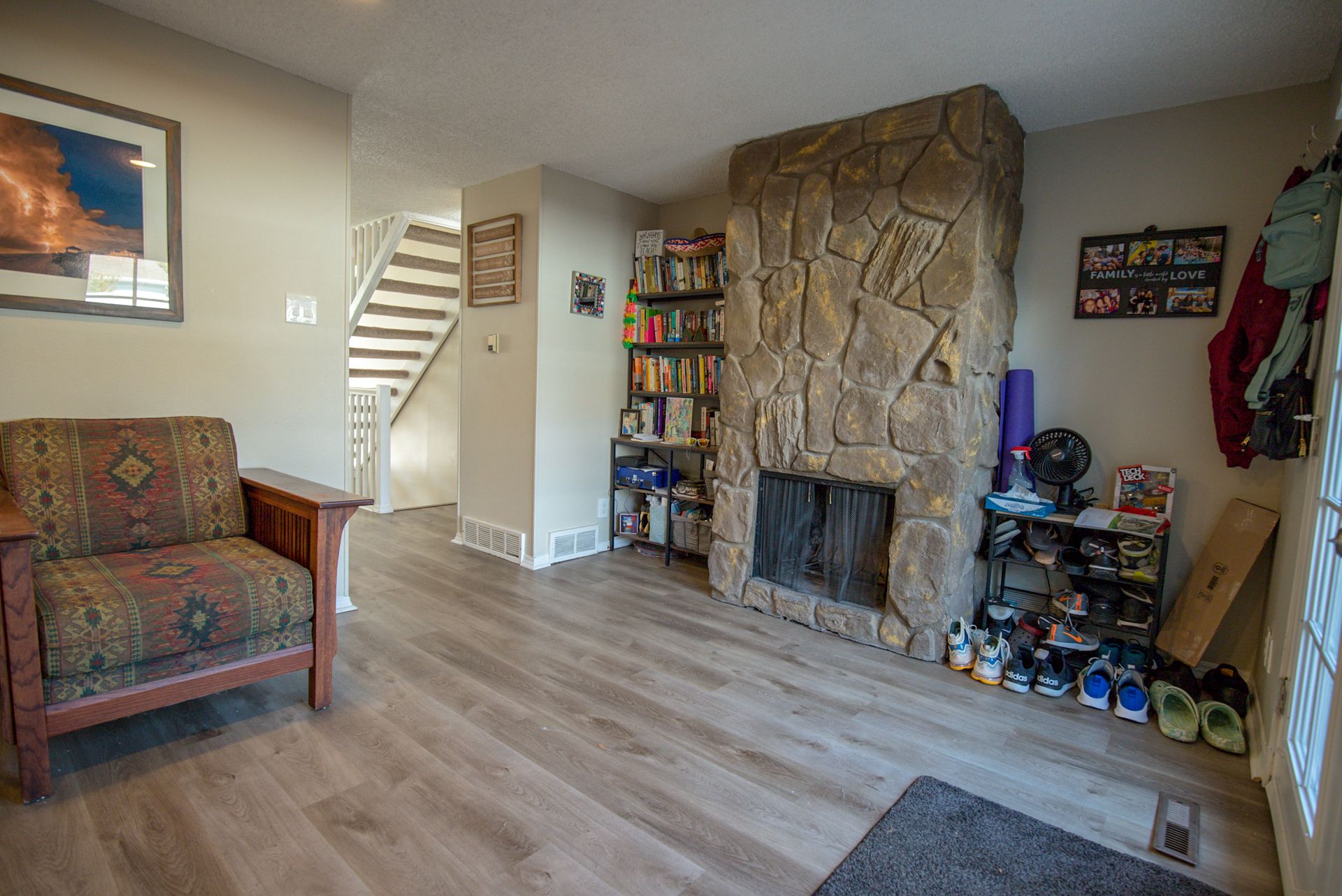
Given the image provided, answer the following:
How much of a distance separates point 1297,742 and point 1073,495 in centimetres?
127

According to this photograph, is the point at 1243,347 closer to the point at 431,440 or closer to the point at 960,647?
the point at 960,647

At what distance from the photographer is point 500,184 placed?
3988 millimetres

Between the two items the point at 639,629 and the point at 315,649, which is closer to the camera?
the point at 315,649

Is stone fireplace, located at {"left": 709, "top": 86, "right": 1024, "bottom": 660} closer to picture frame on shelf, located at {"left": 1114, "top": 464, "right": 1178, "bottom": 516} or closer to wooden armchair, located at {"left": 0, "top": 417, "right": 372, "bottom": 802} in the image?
picture frame on shelf, located at {"left": 1114, "top": 464, "right": 1178, "bottom": 516}

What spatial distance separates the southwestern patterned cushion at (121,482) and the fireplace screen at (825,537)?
7.61 ft

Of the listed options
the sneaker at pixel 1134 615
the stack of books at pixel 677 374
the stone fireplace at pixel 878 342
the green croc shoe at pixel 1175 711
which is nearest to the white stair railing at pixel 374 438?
the stack of books at pixel 677 374

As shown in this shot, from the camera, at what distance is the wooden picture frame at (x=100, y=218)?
2.18 meters

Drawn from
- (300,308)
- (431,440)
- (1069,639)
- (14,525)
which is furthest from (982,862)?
(431,440)

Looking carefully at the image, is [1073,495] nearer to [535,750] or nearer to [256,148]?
[535,750]

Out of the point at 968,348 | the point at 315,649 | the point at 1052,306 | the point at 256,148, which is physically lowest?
the point at 315,649

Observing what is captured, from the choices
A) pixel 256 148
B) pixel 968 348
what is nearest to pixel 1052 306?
pixel 968 348

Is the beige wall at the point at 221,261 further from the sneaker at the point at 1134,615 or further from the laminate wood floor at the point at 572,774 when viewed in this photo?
the sneaker at the point at 1134,615

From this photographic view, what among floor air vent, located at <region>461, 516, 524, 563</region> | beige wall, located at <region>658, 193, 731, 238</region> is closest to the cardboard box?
beige wall, located at <region>658, 193, 731, 238</region>

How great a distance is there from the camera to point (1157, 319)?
8.92ft
